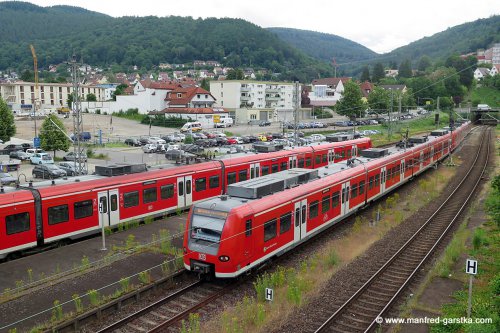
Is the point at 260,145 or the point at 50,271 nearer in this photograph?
the point at 50,271

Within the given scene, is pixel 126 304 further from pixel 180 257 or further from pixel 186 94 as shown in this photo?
pixel 186 94

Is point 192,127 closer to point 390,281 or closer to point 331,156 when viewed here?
point 331,156

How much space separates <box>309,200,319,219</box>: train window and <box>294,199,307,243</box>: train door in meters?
0.52

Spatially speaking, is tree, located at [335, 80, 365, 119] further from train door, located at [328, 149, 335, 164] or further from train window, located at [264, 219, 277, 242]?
train window, located at [264, 219, 277, 242]

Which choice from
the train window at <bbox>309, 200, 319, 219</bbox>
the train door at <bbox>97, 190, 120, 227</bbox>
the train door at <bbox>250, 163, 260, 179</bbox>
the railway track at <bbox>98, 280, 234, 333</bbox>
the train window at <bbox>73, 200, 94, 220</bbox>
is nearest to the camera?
the railway track at <bbox>98, 280, 234, 333</bbox>

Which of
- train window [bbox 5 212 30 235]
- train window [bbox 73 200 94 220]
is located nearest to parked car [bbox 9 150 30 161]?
train window [bbox 73 200 94 220]

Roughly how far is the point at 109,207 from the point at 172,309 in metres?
8.34

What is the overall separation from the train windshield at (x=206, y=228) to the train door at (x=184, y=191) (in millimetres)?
8816

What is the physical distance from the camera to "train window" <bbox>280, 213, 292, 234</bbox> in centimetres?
1630

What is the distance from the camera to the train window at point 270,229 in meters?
15.3

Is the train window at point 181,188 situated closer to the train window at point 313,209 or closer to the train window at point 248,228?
the train window at point 313,209

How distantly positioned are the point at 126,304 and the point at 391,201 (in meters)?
19.5

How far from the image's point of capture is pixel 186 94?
94.7 meters

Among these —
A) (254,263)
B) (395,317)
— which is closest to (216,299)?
(254,263)
